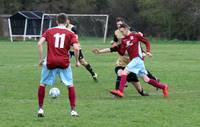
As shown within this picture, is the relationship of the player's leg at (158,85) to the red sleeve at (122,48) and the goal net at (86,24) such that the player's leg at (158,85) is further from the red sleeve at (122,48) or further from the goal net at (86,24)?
the goal net at (86,24)

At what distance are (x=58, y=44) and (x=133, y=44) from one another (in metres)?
3.66

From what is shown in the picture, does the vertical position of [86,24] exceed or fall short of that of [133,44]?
it falls short

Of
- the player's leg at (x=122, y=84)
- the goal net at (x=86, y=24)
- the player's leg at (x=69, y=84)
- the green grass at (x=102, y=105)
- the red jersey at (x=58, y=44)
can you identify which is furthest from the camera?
the goal net at (x=86, y=24)

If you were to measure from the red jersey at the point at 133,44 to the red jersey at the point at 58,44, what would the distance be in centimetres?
346

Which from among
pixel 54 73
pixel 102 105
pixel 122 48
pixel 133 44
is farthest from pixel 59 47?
pixel 122 48

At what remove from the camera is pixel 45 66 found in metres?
11.2

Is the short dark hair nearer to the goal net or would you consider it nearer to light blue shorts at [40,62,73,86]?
light blue shorts at [40,62,73,86]

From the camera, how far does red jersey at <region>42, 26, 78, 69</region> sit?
1105cm

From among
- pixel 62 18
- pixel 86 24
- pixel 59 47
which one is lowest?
pixel 86 24

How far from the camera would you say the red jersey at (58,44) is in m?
11.1

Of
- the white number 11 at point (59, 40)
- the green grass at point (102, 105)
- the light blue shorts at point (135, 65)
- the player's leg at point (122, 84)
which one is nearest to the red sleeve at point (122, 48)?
the light blue shorts at point (135, 65)

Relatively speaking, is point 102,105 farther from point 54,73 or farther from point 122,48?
point 122,48

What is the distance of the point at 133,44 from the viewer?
14.4 metres

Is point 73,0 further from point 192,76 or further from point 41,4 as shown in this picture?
point 192,76
